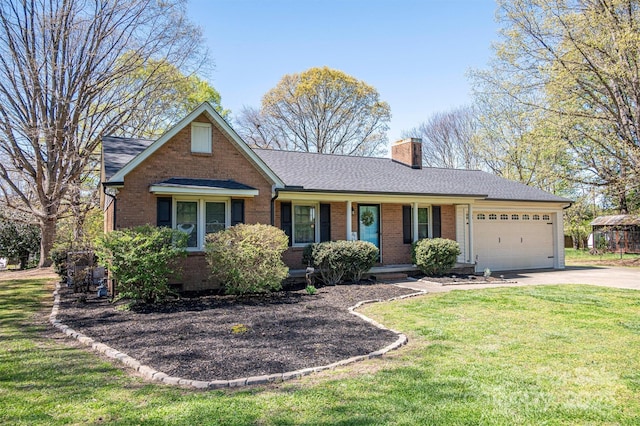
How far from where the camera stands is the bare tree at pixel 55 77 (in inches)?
715

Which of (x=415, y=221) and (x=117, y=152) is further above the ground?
(x=117, y=152)

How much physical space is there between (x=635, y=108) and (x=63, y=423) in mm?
24528

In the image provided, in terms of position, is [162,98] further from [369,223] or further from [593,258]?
[593,258]

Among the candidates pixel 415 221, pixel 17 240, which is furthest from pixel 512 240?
pixel 17 240

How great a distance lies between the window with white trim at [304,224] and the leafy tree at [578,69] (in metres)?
12.1

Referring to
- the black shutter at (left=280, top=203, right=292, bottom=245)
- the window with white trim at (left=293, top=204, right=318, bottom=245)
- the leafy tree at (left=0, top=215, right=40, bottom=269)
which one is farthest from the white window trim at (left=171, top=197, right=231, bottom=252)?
the leafy tree at (left=0, top=215, right=40, bottom=269)

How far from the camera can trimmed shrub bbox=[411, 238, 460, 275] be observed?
1418 cm

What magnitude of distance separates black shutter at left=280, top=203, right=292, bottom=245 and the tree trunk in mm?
12123

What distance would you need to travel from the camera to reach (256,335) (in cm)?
681

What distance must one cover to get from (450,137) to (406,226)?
87.4 ft

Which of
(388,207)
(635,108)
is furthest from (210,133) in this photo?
(635,108)

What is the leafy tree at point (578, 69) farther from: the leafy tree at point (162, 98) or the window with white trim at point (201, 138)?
the leafy tree at point (162, 98)

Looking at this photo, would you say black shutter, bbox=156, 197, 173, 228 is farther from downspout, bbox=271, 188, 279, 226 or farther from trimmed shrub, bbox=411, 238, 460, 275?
trimmed shrub, bbox=411, 238, 460, 275

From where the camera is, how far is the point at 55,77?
18672 mm
